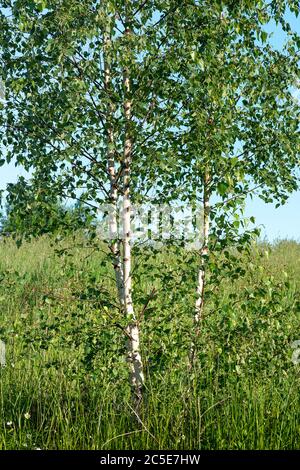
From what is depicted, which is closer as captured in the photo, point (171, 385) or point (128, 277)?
point (171, 385)

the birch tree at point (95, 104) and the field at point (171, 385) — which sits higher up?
the birch tree at point (95, 104)

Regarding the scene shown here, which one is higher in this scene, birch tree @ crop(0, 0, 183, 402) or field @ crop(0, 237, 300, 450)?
birch tree @ crop(0, 0, 183, 402)

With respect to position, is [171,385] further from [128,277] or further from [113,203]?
[113,203]

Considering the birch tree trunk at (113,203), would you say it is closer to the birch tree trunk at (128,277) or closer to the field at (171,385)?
the birch tree trunk at (128,277)

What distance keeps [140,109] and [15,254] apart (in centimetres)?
1335

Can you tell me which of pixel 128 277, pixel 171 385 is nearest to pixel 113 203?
pixel 128 277

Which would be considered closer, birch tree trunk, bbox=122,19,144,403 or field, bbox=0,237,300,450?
field, bbox=0,237,300,450

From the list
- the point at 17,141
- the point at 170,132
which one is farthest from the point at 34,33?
the point at 170,132

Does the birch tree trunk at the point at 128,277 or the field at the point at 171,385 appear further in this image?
the birch tree trunk at the point at 128,277

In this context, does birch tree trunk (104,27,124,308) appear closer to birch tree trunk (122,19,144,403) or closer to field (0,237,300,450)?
birch tree trunk (122,19,144,403)

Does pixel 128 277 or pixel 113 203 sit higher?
pixel 113 203

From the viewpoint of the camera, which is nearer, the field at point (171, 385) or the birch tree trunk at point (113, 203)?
the field at point (171, 385)

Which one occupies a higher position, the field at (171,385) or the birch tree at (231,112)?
the birch tree at (231,112)

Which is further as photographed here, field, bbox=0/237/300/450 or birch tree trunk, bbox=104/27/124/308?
birch tree trunk, bbox=104/27/124/308
